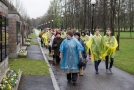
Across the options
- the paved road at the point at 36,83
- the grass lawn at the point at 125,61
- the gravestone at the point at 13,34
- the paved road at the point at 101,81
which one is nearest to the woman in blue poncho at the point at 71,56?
the paved road at the point at 101,81

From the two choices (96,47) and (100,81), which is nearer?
(100,81)

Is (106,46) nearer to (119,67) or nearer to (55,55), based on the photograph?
(119,67)

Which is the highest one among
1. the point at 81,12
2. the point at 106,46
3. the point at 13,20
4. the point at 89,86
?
the point at 81,12

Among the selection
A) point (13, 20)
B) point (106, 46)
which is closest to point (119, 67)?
point (106, 46)

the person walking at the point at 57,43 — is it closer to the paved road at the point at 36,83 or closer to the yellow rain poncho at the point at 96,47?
the yellow rain poncho at the point at 96,47

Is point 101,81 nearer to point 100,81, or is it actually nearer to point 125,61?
point 100,81

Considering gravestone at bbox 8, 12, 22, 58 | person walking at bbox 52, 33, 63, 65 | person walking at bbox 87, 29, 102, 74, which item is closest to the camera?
person walking at bbox 87, 29, 102, 74

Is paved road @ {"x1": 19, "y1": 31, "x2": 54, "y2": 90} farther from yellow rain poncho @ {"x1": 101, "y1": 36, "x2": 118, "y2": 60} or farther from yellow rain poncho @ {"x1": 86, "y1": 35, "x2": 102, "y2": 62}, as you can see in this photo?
yellow rain poncho @ {"x1": 101, "y1": 36, "x2": 118, "y2": 60}

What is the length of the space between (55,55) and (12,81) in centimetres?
656

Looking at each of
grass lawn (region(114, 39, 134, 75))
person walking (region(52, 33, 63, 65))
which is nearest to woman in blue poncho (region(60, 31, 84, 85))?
grass lawn (region(114, 39, 134, 75))

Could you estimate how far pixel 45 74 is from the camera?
1000cm

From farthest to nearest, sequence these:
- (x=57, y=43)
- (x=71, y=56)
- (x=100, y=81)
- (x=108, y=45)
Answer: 1. (x=57, y=43)
2. (x=108, y=45)
3. (x=100, y=81)
4. (x=71, y=56)

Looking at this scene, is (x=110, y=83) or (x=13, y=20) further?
(x=13, y=20)

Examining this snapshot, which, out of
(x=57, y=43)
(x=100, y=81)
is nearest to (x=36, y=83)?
(x=100, y=81)
